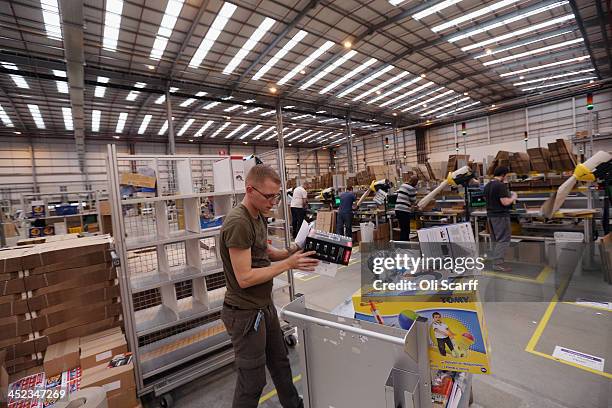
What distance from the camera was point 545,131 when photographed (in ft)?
42.5

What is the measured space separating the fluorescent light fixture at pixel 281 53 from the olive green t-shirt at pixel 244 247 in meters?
→ 6.81

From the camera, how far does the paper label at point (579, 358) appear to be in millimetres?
2377

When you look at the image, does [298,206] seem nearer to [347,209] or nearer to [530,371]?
[347,209]

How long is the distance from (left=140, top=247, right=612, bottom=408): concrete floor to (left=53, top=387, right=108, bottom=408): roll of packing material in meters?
0.60

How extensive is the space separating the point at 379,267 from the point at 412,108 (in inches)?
549

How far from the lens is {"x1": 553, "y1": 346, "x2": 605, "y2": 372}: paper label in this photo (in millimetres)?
2377

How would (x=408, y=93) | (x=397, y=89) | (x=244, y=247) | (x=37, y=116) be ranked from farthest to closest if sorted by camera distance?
(x=408, y=93) → (x=397, y=89) → (x=37, y=116) → (x=244, y=247)

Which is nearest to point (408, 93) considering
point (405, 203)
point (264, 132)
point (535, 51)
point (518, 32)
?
point (535, 51)

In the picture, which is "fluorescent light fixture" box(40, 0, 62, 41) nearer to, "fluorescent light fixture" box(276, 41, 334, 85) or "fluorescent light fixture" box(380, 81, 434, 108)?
"fluorescent light fixture" box(276, 41, 334, 85)

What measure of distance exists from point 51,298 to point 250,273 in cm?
196

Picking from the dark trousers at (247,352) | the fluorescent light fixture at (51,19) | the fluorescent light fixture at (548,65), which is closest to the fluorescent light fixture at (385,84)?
the fluorescent light fixture at (548,65)

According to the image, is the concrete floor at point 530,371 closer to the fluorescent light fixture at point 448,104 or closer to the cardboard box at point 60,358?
the cardboard box at point 60,358

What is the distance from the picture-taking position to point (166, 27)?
6242 mm

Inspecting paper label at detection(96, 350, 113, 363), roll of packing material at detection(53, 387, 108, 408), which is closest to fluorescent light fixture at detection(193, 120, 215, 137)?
paper label at detection(96, 350, 113, 363)
